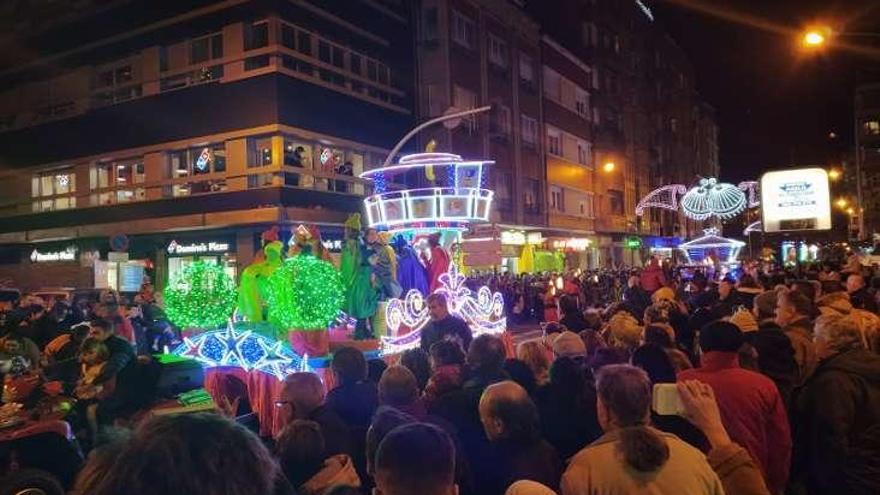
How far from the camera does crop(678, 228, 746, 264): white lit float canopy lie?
35844 mm

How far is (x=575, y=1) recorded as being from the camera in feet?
174

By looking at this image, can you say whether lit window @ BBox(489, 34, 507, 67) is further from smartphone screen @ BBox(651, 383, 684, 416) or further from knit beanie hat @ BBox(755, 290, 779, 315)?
smartphone screen @ BBox(651, 383, 684, 416)

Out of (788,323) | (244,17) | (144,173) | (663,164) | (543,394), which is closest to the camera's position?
(543,394)

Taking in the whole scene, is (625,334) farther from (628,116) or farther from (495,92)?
(628,116)

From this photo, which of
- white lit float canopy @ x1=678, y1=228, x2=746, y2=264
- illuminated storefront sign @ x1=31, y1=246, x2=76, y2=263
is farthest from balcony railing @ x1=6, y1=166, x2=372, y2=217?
white lit float canopy @ x1=678, y1=228, x2=746, y2=264

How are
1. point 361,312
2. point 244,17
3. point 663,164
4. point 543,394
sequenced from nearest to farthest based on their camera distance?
1. point 543,394
2. point 361,312
3. point 244,17
4. point 663,164

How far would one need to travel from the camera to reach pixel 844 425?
4.20m

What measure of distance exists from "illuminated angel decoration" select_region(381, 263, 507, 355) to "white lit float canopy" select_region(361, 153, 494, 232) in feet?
4.32

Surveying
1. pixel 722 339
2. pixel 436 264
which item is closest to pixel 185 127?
pixel 436 264

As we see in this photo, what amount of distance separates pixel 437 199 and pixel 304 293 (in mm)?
5673

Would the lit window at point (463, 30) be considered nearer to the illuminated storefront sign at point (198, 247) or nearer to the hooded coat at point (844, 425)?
the illuminated storefront sign at point (198, 247)

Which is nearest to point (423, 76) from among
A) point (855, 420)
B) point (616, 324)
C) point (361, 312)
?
point (361, 312)

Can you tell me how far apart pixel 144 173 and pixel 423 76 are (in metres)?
13.2

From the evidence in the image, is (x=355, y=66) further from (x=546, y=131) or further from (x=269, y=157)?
(x=546, y=131)
